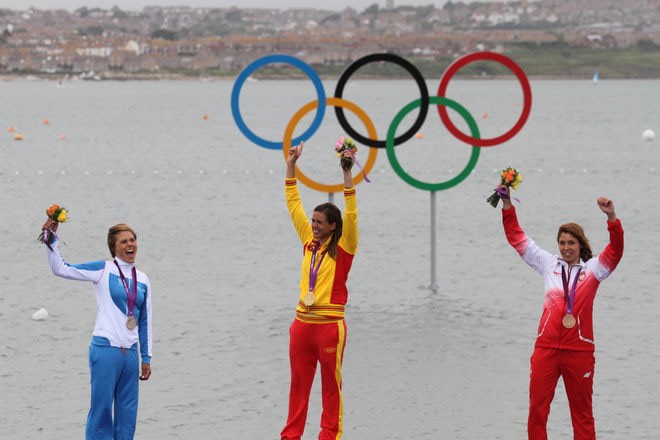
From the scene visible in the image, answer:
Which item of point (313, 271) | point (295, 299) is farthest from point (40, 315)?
point (313, 271)

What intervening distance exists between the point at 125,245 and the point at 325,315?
174 centimetres

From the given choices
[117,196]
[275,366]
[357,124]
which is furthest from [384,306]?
[357,124]

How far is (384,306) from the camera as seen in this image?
74.2ft

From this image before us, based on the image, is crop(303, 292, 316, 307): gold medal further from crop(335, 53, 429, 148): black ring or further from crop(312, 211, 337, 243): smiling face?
crop(335, 53, 429, 148): black ring

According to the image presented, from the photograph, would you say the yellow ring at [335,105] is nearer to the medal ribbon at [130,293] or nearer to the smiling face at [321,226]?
the smiling face at [321,226]

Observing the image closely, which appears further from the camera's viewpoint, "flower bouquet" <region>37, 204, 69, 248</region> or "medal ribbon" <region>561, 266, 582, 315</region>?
"medal ribbon" <region>561, 266, 582, 315</region>

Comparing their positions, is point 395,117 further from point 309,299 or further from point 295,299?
point 309,299

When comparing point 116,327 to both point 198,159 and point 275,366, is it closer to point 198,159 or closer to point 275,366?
point 275,366

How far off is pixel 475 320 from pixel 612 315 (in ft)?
8.44

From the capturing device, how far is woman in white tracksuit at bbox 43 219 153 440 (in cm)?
1023

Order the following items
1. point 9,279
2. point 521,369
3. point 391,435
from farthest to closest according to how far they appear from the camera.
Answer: point 9,279, point 521,369, point 391,435

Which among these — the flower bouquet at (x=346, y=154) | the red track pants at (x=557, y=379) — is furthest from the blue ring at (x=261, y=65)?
the red track pants at (x=557, y=379)

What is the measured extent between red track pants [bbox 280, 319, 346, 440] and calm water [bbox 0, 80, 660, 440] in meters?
Result: 3.08

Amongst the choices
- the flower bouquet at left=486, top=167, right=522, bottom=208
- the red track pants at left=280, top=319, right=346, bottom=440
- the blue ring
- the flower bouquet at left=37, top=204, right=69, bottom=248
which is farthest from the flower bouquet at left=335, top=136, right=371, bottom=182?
the blue ring
